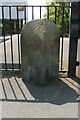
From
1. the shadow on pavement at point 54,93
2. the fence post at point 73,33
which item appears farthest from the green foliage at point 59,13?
the shadow on pavement at point 54,93

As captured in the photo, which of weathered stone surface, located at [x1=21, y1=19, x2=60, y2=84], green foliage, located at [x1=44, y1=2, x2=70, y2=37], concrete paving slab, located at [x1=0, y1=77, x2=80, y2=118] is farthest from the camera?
green foliage, located at [x1=44, y1=2, x2=70, y2=37]

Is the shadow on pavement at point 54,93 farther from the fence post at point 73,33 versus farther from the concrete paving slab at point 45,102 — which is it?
the fence post at point 73,33

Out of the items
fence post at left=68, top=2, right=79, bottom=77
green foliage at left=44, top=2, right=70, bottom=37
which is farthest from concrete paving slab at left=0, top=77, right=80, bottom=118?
green foliage at left=44, top=2, right=70, bottom=37

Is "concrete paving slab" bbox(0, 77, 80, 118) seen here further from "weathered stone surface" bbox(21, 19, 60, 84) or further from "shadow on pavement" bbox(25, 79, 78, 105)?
"weathered stone surface" bbox(21, 19, 60, 84)

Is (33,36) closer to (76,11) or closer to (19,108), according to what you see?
(76,11)

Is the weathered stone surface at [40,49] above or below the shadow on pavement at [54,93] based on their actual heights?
above

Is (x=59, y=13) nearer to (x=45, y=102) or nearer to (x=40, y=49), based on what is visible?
(x=40, y=49)

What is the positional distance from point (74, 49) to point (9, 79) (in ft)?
5.20

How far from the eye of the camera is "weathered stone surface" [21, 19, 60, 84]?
14.9 ft

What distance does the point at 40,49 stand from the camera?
180 inches

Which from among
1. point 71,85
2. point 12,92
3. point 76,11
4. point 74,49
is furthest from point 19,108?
point 76,11

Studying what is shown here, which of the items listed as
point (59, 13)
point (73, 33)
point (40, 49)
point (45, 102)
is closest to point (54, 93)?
point (45, 102)

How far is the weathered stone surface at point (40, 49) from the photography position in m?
4.55

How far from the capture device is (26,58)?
4762 millimetres
